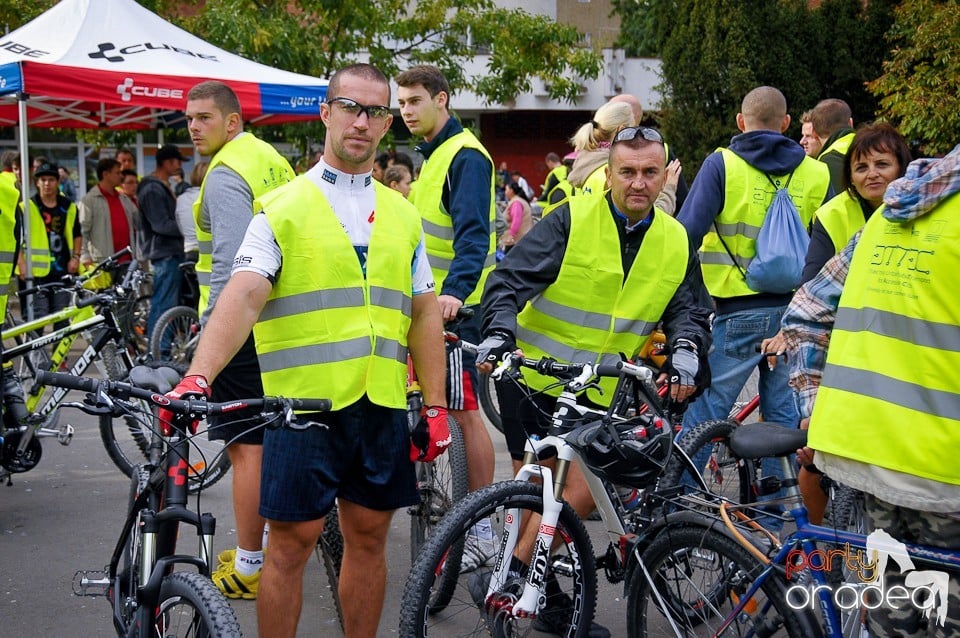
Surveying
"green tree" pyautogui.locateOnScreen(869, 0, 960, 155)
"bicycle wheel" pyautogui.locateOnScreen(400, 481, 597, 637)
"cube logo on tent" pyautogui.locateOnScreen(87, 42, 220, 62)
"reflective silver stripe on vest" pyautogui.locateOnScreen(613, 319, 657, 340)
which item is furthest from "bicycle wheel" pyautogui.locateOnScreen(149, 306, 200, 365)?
"green tree" pyautogui.locateOnScreen(869, 0, 960, 155)

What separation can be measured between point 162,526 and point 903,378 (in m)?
2.16

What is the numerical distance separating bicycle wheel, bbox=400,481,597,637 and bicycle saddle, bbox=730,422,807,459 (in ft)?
2.25

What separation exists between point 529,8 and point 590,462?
95.7 ft

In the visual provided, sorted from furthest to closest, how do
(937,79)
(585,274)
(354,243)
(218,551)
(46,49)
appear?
(937,79)
(46,49)
(218,551)
(585,274)
(354,243)

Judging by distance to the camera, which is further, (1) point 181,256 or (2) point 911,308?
(1) point 181,256

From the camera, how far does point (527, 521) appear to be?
12.3 ft

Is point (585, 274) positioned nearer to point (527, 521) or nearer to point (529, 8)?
point (527, 521)

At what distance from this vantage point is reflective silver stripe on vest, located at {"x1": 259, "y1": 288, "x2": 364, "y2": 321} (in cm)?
343

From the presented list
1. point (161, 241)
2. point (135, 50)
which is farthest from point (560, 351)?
point (135, 50)

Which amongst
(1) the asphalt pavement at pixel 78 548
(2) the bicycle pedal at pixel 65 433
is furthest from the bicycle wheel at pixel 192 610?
(2) the bicycle pedal at pixel 65 433

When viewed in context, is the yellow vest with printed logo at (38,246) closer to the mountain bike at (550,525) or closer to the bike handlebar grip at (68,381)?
the mountain bike at (550,525)

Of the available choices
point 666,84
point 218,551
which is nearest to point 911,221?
point 218,551

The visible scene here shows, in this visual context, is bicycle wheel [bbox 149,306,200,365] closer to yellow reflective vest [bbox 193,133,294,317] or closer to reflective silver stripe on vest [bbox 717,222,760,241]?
yellow reflective vest [bbox 193,133,294,317]

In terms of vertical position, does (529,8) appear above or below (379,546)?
above
